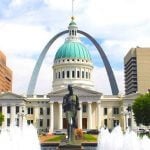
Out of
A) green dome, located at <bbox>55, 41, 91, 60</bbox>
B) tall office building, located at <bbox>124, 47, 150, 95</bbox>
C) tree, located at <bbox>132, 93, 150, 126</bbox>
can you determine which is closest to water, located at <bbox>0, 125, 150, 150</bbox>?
tree, located at <bbox>132, 93, 150, 126</bbox>

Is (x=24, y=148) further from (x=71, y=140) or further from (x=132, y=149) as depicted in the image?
(x=132, y=149)

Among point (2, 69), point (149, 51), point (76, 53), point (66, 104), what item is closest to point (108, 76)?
point (76, 53)

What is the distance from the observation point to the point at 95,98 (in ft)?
457

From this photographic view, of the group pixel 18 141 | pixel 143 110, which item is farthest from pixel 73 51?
pixel 18 141

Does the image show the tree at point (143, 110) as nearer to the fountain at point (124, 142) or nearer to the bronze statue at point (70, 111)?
the fountain at point (124, 142)

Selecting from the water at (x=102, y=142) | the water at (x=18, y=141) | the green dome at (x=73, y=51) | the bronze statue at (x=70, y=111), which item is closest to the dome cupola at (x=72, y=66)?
the green dome at (x=73, y=51)

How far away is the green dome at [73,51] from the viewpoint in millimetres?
152500

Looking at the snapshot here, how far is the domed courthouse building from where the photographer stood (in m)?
139

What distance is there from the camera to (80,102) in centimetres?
13938

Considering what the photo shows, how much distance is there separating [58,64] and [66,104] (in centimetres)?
11377

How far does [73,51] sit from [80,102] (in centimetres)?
2057

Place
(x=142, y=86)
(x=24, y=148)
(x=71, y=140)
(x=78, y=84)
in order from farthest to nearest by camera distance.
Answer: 1. (x=142, y=86)
2. (x=78, y=84)
3. (x=71, y=140)
4. (x=24, y=148)

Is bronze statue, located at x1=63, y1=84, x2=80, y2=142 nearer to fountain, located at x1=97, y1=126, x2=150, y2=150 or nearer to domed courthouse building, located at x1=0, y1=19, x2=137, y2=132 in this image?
fountain, located at x1=97, y1=126, x2=150, y2=150

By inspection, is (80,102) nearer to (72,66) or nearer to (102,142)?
(72,66)
